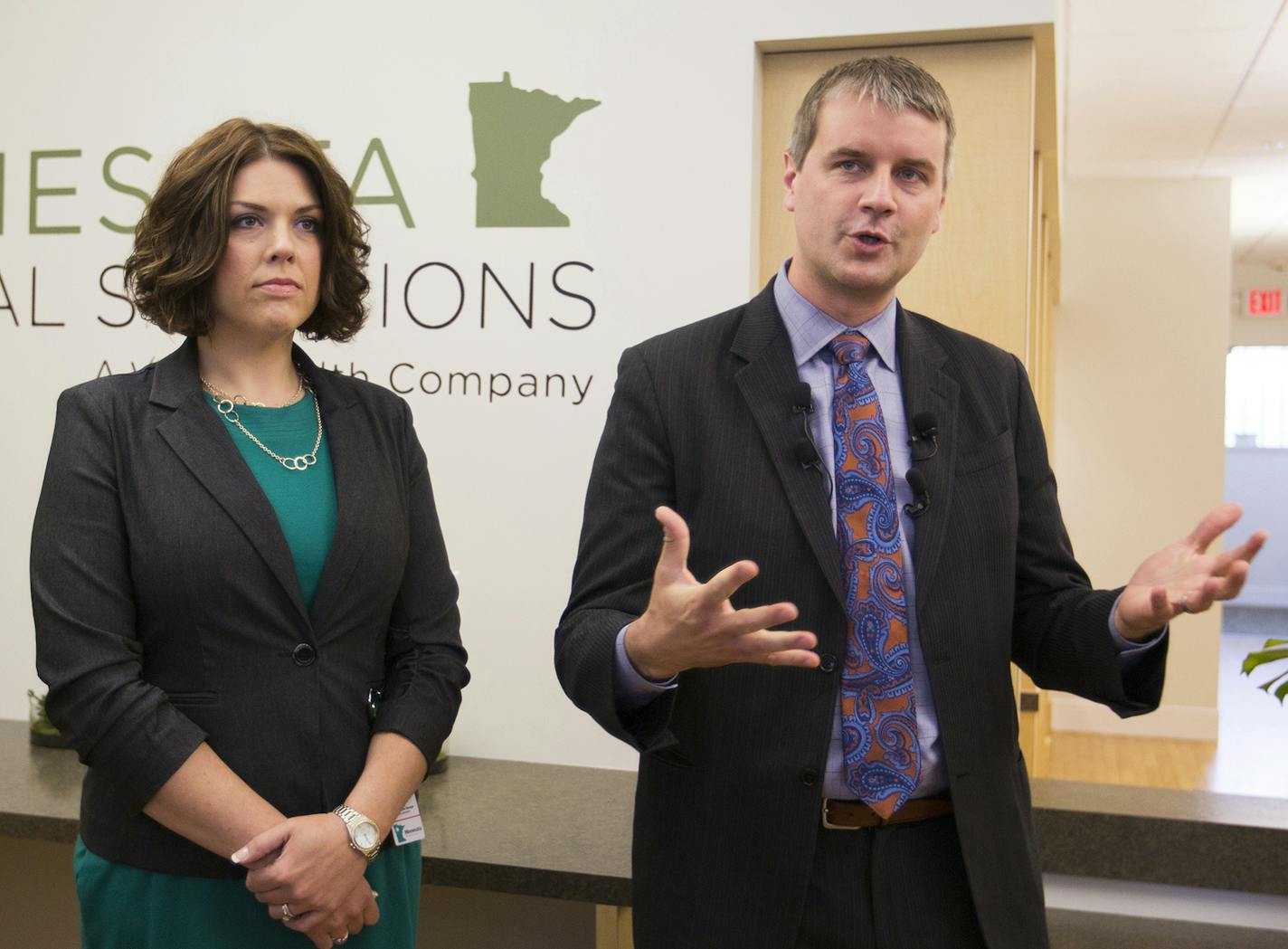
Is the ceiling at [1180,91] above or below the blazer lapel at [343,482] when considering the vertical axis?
above

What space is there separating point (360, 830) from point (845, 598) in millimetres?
719

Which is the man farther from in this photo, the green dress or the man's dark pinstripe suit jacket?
the green dress

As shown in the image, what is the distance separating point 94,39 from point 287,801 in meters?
2.42

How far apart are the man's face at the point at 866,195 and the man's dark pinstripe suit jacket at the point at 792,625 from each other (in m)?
0.11

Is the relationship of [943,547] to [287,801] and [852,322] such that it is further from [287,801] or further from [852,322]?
[287,801]

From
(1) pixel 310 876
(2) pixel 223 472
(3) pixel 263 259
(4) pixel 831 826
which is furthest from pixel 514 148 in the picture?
(4) pixel 831 826

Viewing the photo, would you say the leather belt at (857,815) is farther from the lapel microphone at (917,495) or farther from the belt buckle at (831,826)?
the lapel microphone at (917,495)

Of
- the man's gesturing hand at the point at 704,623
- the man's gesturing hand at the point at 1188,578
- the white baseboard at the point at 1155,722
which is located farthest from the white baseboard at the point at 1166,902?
the white baseboard at the point at 1155,722

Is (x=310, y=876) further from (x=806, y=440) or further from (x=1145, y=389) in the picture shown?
(x=1145, y=389)

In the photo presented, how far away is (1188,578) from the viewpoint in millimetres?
1429

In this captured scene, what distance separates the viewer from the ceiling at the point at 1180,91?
17.4 ft

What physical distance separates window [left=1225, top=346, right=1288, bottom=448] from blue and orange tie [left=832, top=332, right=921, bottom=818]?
574 inches

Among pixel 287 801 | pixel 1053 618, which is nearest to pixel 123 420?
pixel 287 801

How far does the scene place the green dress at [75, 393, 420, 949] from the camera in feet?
5.54
